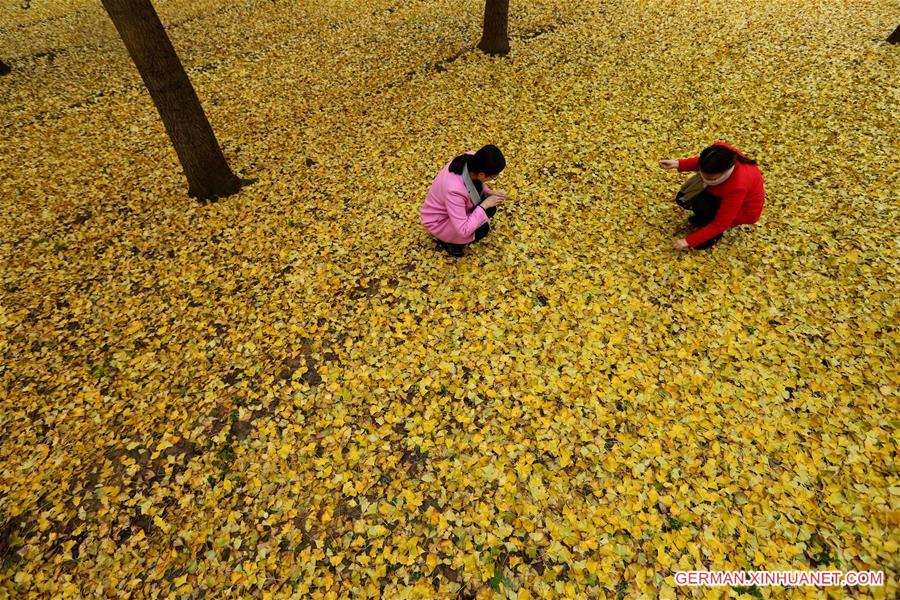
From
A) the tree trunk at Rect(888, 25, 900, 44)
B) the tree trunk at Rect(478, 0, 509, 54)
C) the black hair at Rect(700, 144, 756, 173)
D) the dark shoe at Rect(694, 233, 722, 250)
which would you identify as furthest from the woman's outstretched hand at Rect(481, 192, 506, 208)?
the tree trunk at Rect(888, 25, 900, 44)

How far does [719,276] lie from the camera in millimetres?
6277

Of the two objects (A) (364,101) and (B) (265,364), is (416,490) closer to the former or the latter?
(B) (265,364)

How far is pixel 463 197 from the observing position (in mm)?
5695

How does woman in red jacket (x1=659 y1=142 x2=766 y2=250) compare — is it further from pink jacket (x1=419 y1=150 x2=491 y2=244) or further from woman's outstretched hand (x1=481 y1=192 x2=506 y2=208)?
pink jacket (x1=419 y1=150 x2=491 y2=244)

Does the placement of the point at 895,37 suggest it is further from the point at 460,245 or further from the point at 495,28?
the point at 460,245

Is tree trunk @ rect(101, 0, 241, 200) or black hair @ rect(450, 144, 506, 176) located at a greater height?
tree trunk @ rect(101, 0, 241, 200)

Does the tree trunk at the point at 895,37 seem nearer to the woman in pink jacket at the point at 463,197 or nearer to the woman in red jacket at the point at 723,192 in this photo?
the woman in red jacket at the point at 723,192

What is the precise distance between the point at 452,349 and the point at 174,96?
630 cm

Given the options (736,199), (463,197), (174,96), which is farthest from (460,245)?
(174,96)

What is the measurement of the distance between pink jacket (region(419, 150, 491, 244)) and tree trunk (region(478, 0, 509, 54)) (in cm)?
781

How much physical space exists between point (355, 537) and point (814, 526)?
4.53 metres

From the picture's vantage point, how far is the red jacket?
5629mm

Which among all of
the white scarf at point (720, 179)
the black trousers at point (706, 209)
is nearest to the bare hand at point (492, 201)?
the white scarf at point (720, 179)

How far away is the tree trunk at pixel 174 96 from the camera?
6176 millimetres
